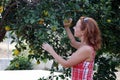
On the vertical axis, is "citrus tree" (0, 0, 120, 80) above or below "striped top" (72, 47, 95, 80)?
above

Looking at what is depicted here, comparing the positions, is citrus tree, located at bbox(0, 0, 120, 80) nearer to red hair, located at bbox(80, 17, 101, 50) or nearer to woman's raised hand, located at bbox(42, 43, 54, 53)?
woman's raised hand, located at bbox(42, 43, 54, 53)

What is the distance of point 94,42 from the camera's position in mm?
2906

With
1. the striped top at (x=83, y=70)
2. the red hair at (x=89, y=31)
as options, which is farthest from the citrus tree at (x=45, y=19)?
the striped top at (x=83, y=70)

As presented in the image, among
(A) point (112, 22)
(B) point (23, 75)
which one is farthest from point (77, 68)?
(B) point (23, 75)

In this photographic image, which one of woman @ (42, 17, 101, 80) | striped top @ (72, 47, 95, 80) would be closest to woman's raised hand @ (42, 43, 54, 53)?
woman @ (42, 17, 101, 80)

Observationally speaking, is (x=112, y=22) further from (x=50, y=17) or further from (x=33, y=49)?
(x=50, y=17)

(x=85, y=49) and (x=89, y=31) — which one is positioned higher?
(x=89, y=31)

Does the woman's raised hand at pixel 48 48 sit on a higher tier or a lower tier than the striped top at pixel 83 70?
higher

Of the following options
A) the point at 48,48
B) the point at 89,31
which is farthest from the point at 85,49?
the point at 48,48

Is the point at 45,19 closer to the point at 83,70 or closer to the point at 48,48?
the point at 48,48

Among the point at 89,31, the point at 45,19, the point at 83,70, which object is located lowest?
the point at 83,70

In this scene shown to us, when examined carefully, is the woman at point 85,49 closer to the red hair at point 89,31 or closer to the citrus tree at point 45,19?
the red hair at point 89,31

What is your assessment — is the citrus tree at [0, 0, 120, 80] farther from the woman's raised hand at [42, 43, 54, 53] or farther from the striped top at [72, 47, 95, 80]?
the striped top at [72, 47, 95, 80]

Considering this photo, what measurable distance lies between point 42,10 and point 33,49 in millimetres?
576
